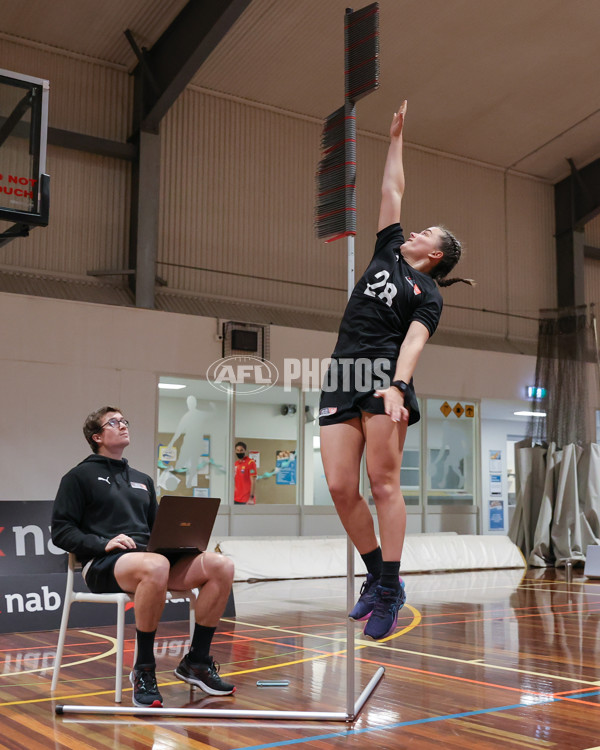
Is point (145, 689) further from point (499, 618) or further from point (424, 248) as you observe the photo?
point (499, 618)

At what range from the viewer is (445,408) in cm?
1307

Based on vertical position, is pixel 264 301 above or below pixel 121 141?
below

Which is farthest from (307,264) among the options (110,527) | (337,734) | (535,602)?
(337,734)

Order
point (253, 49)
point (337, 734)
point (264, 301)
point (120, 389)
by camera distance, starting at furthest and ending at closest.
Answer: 1. point (264, 301)
2. point (253, 49)
3. point (120, 389)
4. point (337, 734)

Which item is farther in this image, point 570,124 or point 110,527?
point 570,124

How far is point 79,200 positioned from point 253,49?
306cm

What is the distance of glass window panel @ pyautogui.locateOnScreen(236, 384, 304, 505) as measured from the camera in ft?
37.4

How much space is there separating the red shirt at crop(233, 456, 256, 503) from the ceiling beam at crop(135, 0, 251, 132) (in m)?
4.59

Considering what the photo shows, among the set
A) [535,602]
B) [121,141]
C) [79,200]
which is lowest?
[535,602]

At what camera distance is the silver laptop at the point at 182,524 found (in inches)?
137

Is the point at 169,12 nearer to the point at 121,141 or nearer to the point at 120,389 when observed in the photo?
the point at 121,141

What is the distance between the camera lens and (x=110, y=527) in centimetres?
371

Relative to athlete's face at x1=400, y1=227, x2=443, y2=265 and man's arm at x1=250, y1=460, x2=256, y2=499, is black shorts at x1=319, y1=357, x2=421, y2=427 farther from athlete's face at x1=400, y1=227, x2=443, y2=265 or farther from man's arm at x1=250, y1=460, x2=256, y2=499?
man's arm at x1=250, y1=460, x2=256, y2=499

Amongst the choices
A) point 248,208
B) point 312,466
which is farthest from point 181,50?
point 312,466
